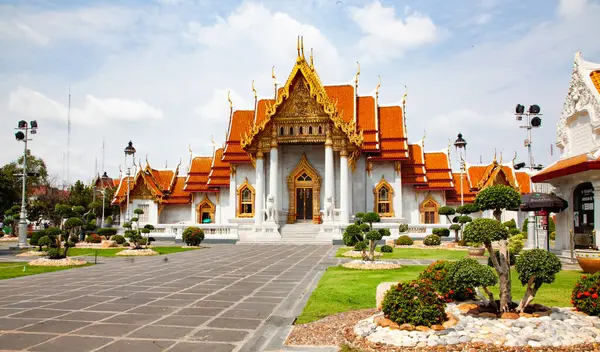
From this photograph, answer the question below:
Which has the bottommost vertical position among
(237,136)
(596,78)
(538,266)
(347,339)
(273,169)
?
(347,339)

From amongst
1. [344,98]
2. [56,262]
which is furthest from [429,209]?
[56,262]

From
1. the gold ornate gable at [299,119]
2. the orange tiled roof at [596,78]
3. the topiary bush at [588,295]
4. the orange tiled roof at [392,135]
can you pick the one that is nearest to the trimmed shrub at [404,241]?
→ the gold ornate gable at [299,119]

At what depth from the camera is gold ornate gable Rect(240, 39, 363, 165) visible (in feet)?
119

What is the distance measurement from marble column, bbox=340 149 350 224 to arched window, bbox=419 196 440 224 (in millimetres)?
7572

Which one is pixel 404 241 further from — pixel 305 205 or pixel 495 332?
pixel 495 332

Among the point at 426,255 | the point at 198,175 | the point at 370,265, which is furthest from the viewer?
the point at 198,175

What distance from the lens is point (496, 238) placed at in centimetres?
744

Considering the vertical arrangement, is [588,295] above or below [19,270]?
above

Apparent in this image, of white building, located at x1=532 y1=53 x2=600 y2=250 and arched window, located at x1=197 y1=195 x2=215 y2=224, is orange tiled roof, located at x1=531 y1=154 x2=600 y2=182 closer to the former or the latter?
white building, located at x1=532 y1=53 x2=600 y2=250

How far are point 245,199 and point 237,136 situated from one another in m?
5.26

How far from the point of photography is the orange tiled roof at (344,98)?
4056 cm

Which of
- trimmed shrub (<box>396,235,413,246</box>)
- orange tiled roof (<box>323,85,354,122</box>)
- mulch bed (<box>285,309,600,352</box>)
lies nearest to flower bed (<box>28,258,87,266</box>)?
mulch bed (<box>285,309,600,352</box>)

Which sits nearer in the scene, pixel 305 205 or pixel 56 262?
pixel 56 262

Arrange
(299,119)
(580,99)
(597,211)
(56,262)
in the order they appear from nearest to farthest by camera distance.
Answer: (597,211) → (56,262) → (580,99) → (299,119)
